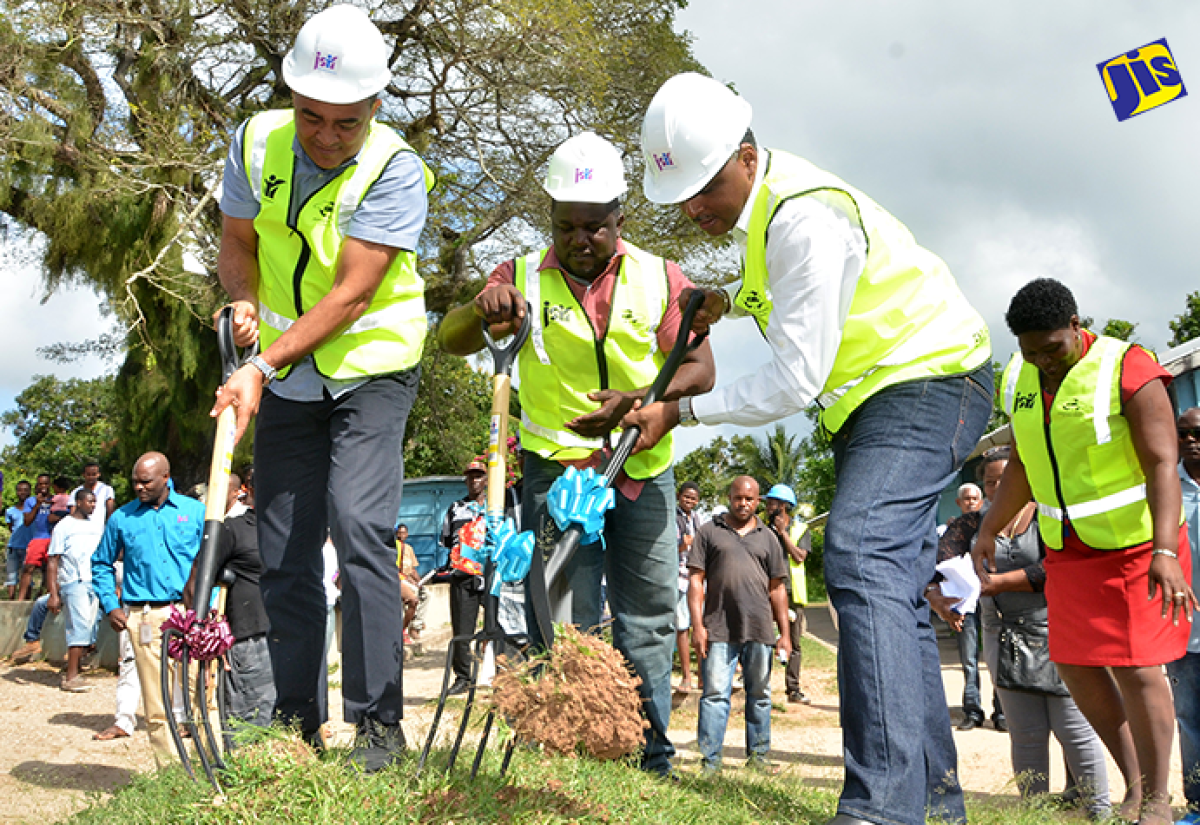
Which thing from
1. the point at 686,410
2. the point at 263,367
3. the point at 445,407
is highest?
the point at 445,407

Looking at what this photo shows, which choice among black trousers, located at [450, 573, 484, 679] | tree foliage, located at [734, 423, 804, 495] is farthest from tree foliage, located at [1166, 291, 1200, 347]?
black trousers, located at [450, 573, 484, 679]

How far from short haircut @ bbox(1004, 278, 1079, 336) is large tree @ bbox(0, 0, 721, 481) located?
32.8 ft

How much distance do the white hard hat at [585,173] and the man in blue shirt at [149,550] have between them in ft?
15.2

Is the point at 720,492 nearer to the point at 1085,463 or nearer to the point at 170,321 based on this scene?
the point at 170,321

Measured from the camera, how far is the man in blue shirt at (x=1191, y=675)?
4480mm

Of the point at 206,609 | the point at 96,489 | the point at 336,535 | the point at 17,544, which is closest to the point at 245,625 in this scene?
the point at 336,535

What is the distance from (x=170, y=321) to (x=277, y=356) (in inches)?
470

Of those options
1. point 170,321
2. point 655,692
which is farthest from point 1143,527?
point 170,321

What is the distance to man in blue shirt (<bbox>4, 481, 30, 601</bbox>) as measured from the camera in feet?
51.7

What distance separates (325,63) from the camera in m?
3.34

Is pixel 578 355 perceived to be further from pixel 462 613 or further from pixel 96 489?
pixel 96 489

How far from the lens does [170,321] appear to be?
1407cm

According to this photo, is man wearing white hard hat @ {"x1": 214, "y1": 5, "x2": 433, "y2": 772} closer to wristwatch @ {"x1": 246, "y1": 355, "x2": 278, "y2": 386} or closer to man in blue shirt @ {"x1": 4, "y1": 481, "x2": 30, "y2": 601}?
wristwatch @ {"x1": 246, "y1": 355, "x2": 278, "y2": 386}

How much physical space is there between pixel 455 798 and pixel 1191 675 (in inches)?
145
